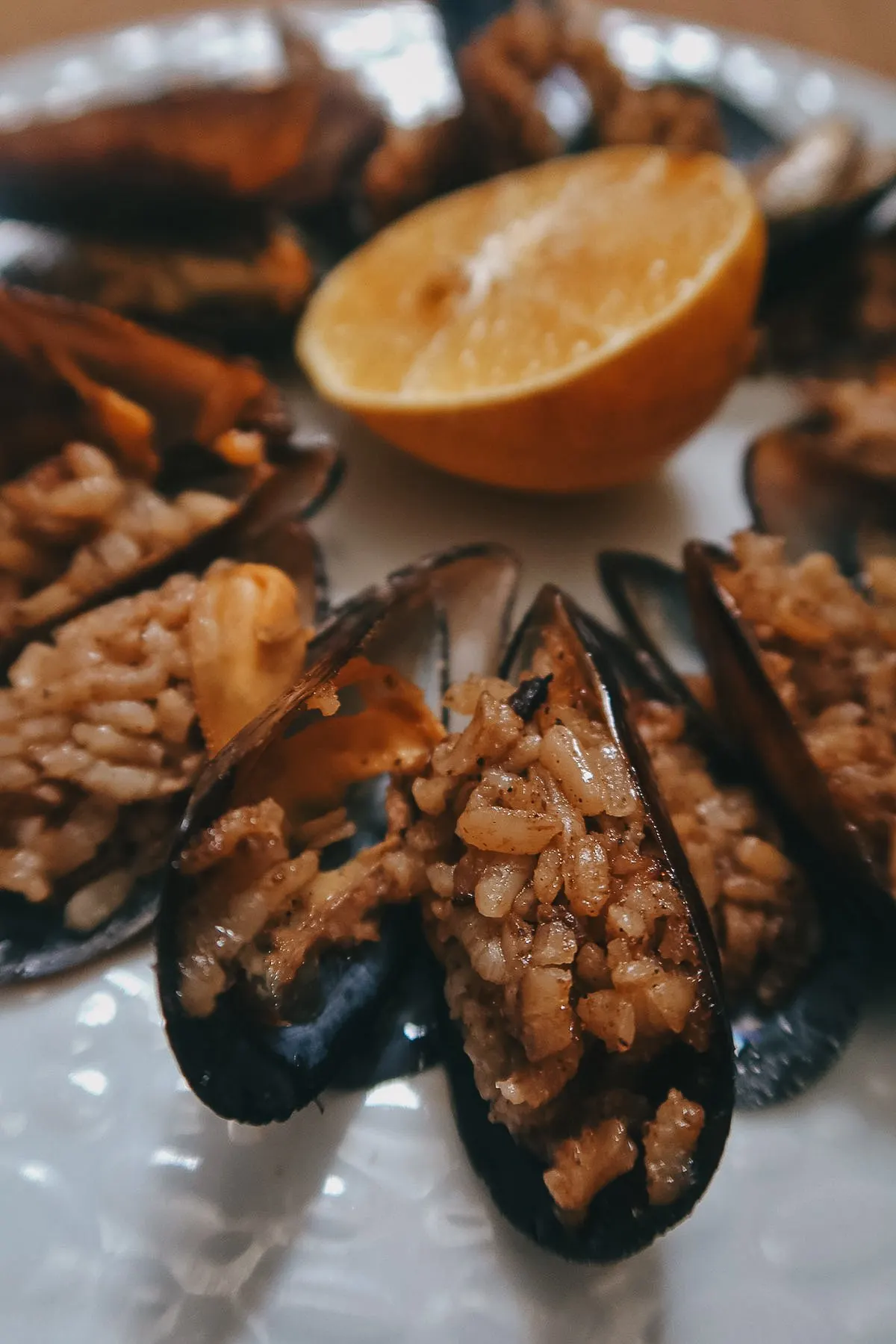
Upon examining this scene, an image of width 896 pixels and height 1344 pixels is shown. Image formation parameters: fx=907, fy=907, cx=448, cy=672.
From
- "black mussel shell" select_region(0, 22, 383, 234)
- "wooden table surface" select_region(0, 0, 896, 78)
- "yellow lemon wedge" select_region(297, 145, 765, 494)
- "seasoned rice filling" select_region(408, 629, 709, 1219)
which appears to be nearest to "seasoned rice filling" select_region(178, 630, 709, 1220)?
"seasoned rice filling" select_region(408, 629, 709, 1219)

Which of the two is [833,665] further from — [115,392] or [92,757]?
[115,392]

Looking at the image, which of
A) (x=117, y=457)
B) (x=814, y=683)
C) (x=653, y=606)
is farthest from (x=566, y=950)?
(x=117, y=457)

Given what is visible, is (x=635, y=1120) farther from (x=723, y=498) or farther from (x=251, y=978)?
(x=723, y=498)

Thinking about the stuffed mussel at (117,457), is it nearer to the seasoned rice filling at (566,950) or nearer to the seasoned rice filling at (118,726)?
the seasoned rice filling at (118,726)

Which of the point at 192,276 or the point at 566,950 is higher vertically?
the point at 192,276

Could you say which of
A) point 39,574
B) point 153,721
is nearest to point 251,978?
point 153,721

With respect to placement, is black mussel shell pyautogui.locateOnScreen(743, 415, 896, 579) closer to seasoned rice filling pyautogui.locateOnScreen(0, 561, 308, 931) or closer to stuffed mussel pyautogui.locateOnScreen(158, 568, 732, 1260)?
stuffed mussel pyautogui.locateOnScreen(158, 568, 732, 1260)
